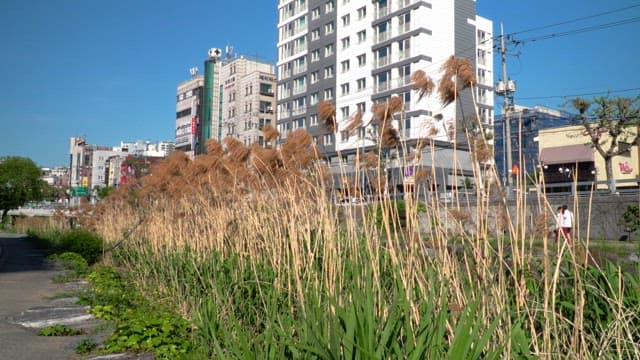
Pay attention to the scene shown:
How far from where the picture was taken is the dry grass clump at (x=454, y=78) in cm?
305

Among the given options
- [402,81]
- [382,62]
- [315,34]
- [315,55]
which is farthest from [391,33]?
[315,34]

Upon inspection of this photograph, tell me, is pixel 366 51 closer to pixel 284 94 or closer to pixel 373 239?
pixel 284 94

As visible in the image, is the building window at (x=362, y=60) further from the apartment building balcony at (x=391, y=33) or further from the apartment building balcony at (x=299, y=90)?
the apartment building balcony at (x=299, y=90)

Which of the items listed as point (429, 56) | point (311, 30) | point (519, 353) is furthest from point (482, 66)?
point (519, 353)

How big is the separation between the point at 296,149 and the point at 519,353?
11.3 feet

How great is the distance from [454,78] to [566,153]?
128 feet

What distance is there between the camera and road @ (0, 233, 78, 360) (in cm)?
479

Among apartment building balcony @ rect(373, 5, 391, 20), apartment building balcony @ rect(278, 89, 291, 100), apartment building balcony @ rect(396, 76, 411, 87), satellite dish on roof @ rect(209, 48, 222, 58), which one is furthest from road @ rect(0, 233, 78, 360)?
satellite dish on roof @ rect(209, 48, 222, 58)

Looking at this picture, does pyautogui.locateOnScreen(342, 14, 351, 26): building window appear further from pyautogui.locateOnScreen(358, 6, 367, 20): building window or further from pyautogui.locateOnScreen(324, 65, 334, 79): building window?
pyautogui.locateOnScreen(324, 65, 334, 79): building window

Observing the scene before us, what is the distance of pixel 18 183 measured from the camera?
2325 inches

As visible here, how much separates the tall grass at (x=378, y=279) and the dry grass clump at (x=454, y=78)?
49 centimetres

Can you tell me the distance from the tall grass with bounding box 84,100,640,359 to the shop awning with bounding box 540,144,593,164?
33.9 m

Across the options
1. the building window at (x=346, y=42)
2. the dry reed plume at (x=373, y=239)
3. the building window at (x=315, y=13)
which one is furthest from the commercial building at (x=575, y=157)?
the dry reed plume at (x=373, y=239)

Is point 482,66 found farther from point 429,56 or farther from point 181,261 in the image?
point 181,261
